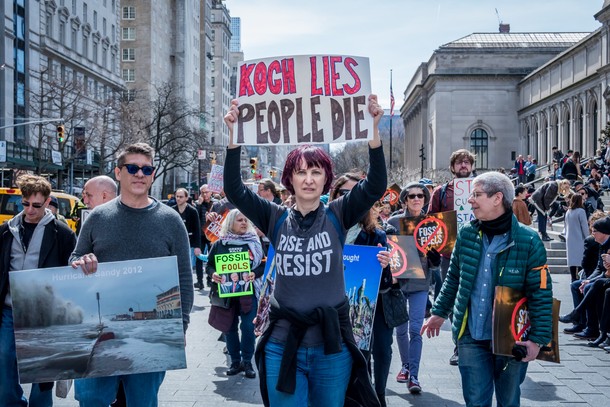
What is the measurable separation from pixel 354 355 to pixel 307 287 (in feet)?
1.51

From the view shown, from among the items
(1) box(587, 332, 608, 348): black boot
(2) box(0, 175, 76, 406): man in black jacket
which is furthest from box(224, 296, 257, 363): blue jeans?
(1) box(587, 332, 608, 348): black boot

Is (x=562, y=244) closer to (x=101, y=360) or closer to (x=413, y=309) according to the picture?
(x=413, y=309)

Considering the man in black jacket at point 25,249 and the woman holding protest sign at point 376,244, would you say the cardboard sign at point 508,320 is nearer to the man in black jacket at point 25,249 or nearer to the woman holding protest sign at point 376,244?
the woman holding protest sign at point 376,244

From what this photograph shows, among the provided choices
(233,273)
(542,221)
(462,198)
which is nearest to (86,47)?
(542,221)

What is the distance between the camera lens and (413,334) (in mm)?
7812

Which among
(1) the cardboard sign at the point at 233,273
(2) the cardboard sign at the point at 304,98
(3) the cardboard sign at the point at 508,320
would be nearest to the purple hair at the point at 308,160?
(2) the cardboard sign at the point at 304,98

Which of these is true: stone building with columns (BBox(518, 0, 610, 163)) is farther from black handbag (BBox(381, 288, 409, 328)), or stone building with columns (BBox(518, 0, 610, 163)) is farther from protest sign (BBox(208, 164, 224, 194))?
black handbag (BBox(381, 288, 409, 328))

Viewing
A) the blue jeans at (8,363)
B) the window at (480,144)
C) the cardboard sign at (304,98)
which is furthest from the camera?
the window at (480,144)

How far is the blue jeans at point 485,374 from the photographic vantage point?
17.0 feet

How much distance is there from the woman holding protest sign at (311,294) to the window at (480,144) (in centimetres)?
7064

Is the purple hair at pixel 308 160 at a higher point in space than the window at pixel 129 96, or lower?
lower

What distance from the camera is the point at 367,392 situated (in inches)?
166

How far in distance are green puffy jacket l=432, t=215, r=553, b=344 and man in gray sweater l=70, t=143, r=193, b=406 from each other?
5.88 ft

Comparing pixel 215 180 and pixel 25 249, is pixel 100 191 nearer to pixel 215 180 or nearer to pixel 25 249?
pixel 25 249
